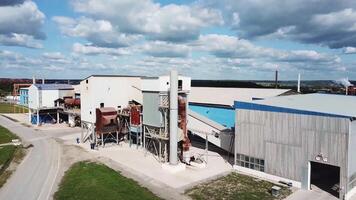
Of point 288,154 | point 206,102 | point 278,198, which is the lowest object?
point 278,198

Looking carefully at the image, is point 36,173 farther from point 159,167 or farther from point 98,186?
point 159,167

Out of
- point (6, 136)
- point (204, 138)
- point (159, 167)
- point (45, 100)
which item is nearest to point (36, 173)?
point (159, 167)

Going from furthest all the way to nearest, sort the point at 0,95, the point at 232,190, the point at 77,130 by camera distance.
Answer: the point at 0,95 < the point at 77,130 < the point at 232,190

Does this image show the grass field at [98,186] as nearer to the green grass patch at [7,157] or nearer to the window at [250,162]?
the green grass patch at [7,157]

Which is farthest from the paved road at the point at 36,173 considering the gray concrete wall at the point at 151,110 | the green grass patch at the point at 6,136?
the gray concrete wall at the point at 151,110

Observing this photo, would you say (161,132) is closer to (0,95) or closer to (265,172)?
(265,172)

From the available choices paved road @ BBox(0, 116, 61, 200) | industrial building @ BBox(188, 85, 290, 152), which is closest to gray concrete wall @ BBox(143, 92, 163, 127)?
industrial building @ BBox(188, 85, 290, 152)

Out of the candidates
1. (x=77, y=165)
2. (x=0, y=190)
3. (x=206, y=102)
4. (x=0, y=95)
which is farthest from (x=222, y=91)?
(x=0, y=95)
